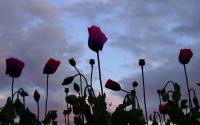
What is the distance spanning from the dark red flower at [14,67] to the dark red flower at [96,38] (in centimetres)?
102

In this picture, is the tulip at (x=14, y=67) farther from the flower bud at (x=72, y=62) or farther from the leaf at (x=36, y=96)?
the flower bud at (x=72, y=62)

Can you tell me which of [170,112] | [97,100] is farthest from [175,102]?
[97,100]

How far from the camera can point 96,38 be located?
16.9 feet

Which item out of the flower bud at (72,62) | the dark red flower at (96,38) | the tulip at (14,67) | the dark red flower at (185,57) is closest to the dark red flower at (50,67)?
the flower bud at (72,62)

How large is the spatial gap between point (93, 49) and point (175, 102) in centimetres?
115

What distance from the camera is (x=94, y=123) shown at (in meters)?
4.16

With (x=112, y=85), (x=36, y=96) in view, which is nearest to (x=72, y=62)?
(x=112, y=85)

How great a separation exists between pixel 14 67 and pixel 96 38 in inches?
45.6

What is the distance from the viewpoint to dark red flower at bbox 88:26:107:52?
511cm

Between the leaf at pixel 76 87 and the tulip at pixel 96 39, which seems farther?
the leaf at pixel 76 87

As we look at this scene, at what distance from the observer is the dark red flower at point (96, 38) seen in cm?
511

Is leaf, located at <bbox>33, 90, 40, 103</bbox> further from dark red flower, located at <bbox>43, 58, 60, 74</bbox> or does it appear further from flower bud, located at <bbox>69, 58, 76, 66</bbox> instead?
flower bud, located at <bbox>69, 58, 76, 66</bbox>

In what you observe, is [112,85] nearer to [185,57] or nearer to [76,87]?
[76,87]

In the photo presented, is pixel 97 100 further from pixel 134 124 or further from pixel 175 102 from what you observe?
pixel 175 102
